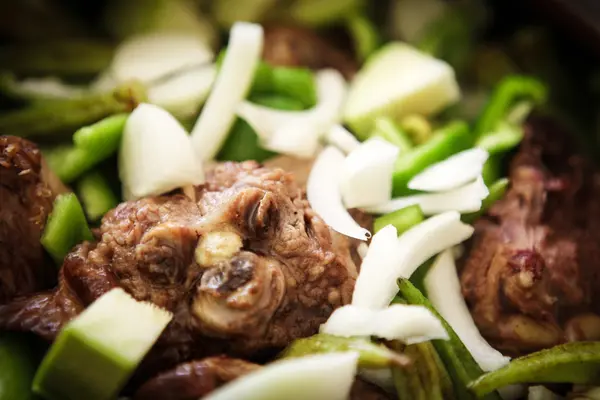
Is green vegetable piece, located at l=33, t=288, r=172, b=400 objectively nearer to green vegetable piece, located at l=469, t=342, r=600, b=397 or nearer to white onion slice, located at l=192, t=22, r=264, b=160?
white onion slice, located at l=192, t=22, r=264, b=160

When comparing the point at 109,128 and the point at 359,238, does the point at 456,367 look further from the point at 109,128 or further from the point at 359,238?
the point at 109,128

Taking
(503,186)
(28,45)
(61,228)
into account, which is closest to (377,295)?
(503,186)

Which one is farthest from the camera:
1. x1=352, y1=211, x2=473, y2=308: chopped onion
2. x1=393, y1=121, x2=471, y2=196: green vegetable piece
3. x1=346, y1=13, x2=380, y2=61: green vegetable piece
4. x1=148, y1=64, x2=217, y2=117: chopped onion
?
x1=346, y1=13, x2=380, y2=61: green vegetable piece

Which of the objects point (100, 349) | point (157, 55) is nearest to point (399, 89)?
point (157, 55)

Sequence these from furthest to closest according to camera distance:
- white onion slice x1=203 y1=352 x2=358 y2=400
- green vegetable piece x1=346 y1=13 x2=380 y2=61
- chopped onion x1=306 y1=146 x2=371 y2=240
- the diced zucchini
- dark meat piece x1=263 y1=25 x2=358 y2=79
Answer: green vegetable piece x1=346 y1=13 x2=380 y2=61 → dark meat piece x1=263 y1=25 x2=358 y2=79 → the diced zucchini → chopped onion x1=306 y1=146 x2=371 y2=240 → white onion slice x1=203 y1=352 x2=358 y2=400

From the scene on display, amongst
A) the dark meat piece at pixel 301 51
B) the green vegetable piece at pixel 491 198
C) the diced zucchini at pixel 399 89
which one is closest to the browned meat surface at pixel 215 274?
the green vegetable piece at pixel 491 198

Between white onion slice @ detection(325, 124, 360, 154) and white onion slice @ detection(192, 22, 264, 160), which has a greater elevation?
white onion slice @ detection(192, 22, 264, 160)

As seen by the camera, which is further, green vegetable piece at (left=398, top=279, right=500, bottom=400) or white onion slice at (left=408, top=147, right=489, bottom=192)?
white onion slice at (left=408, top=147, right=489, bottom=192)

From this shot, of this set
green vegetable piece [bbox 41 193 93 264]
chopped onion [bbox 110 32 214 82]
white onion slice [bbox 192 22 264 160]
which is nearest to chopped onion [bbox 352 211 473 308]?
white onion slice [bbox 192 22 264 160]

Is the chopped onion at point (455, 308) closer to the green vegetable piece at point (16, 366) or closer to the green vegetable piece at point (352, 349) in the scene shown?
the green vegetable piece at point (352, 349)

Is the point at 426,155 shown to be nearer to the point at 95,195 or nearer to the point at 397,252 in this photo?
the point at 397,252
